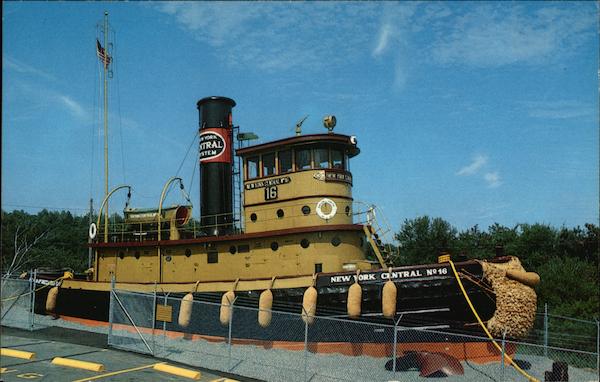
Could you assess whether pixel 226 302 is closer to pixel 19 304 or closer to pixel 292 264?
pixel 292 264

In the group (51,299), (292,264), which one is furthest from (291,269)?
(51,299)

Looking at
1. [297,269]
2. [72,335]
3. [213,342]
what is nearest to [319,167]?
[297,269]

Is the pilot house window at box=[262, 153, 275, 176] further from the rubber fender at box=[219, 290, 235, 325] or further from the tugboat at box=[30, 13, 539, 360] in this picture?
the rubber fender at box=[219, 290, 235, 325]

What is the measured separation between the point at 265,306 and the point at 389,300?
3.82m

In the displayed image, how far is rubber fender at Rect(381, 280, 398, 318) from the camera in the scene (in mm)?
13492

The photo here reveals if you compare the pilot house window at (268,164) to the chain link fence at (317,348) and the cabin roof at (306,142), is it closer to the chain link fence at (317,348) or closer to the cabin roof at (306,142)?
the cabin roof at (306,142)

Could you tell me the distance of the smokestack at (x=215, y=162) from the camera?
19531mm

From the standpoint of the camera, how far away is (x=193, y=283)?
16.7 meters

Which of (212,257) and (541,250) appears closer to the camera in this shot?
(212,257)

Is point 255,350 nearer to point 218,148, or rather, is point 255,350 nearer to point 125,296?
point 125,296

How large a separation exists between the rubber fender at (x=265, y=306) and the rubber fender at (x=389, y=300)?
11.4 feet

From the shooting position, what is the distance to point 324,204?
53.8 ft

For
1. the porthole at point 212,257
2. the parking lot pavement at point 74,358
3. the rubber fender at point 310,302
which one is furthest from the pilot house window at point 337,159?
the parking lot pavement at point 74,358

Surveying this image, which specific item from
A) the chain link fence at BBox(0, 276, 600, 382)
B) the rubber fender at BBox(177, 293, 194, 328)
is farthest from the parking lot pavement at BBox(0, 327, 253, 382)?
the rubber fender at BBox(177, 293, 194, 328)
